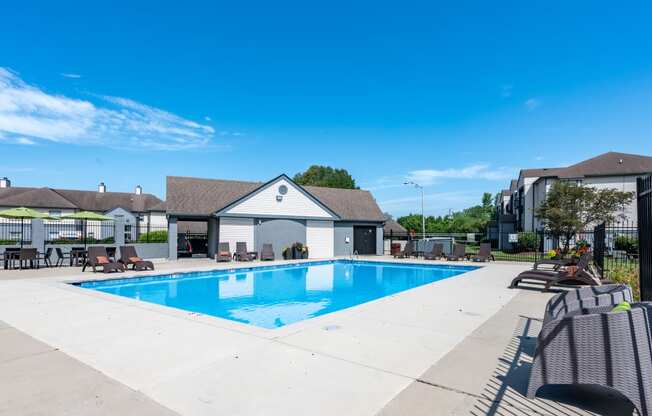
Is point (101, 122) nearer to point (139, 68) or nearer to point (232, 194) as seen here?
point (139, 68)

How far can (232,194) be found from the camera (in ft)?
81.0

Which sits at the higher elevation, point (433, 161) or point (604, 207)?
point (433, 161)

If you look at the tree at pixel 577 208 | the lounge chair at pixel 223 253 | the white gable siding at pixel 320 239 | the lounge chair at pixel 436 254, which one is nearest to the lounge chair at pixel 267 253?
the lounge chair at pixel 223 253

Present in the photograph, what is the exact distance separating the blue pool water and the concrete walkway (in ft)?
14.7

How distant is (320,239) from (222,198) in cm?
733

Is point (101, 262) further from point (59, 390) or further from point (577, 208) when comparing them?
point (577, 208)

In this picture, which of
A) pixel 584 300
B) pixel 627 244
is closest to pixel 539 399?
pixel 584 300

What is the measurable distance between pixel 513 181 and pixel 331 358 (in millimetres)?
56824

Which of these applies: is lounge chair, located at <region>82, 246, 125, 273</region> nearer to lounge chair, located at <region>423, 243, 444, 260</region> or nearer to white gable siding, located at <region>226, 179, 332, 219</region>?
white gable siding, located at <region>226, 179, 332, 219</region>

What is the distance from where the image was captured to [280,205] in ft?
75.6

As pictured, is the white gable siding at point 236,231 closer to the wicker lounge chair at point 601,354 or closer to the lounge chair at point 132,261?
the lounge chair at point 132,261

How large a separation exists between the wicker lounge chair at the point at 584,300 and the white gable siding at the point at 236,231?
19.1 m

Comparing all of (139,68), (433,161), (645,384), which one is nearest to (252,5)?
(139,68)

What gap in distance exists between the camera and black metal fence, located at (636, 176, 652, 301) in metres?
5.20
